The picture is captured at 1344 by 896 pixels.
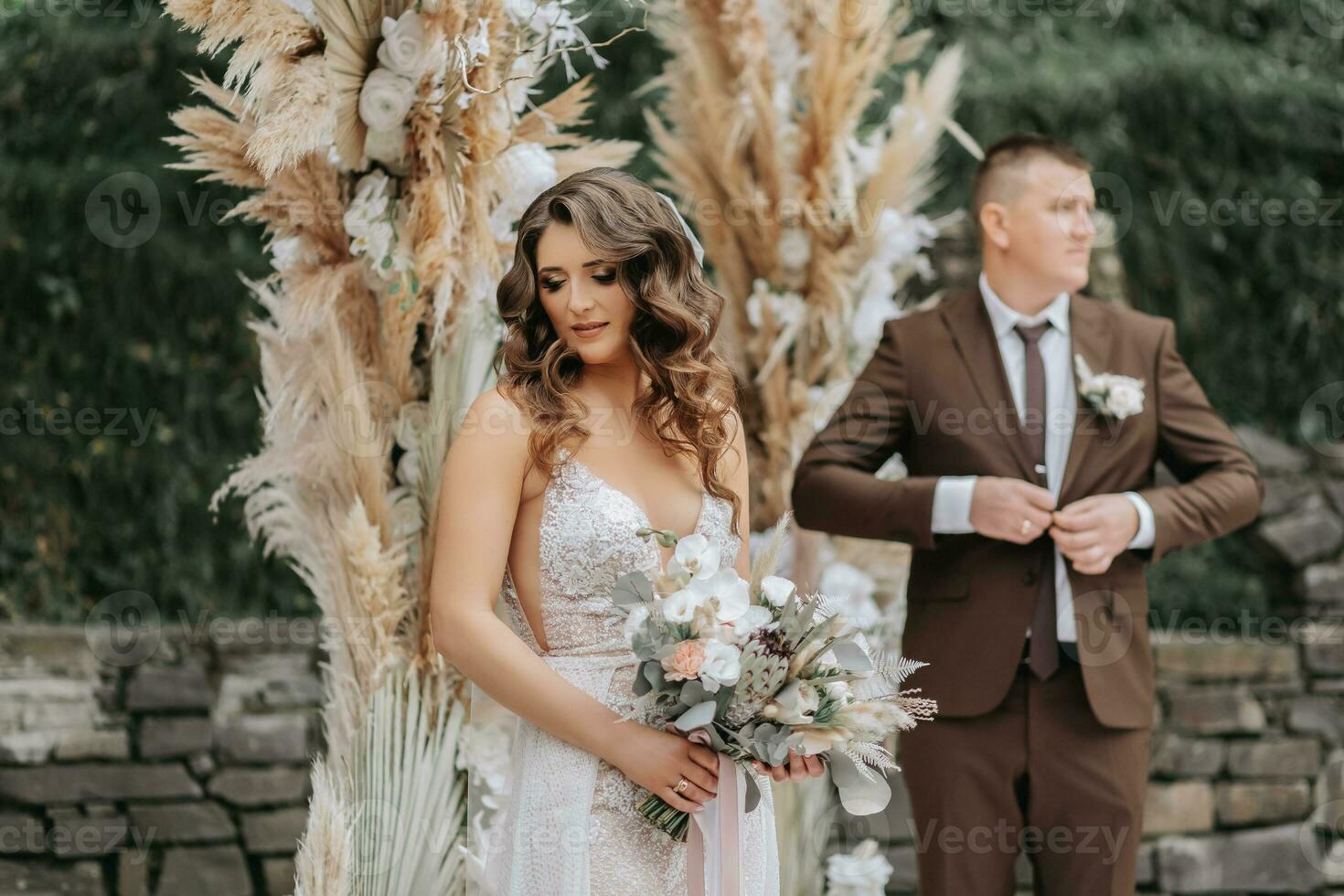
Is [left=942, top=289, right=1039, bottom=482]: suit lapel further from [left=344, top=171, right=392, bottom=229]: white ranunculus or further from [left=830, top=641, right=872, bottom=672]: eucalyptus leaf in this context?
[left=344, top=171, right=392, bottom=229]: white ranunculus

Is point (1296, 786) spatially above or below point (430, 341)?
below

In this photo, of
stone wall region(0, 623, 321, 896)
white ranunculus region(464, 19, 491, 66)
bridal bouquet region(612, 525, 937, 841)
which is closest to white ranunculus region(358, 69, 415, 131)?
white ranunculus region(464, 19, 491, 66)

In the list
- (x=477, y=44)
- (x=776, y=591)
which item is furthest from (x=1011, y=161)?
(x=776, y=591)

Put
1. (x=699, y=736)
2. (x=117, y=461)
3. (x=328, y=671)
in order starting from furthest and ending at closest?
(x=117, y=461)
(x=328, y=671)
(x=699, y=736)

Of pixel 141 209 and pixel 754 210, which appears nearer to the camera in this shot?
pixel 754 210

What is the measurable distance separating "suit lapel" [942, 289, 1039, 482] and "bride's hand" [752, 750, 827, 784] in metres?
1.29

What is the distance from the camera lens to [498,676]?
218 centimetres

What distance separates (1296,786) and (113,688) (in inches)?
171

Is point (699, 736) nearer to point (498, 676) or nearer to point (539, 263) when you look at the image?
point (498, 676)

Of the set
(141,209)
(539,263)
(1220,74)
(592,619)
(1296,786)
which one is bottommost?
(1296,786)

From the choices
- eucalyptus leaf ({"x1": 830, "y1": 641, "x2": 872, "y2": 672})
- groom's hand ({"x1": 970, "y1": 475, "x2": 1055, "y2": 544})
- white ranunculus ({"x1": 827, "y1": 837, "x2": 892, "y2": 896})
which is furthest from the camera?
white ranunculus ({"x1": 827, "y1": 837, "x2": 892, "y2": 896})

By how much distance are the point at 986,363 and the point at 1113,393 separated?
1.00 ft

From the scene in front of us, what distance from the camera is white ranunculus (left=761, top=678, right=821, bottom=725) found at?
2.04m

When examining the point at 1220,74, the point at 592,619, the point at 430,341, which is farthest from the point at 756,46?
the point at 1220,74
